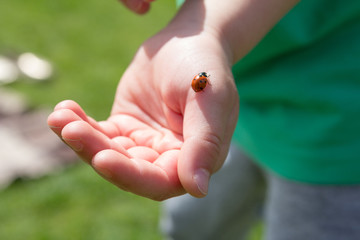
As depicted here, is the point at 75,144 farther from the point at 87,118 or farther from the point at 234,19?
the point at 234,19

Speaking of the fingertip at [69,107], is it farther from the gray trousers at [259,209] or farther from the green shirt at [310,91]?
the gray trousers at [259,209]

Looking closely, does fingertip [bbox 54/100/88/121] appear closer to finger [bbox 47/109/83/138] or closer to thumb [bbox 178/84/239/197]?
finger [bbox 47/109/83/138]

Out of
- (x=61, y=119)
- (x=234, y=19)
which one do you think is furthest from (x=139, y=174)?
(x=234, y=19)

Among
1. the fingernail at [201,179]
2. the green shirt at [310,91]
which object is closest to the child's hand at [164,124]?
the fingernail at [201,179]

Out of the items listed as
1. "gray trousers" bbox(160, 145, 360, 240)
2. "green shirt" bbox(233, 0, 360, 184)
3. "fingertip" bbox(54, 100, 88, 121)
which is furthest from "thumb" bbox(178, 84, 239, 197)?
"gray trousers" bbox(160, 145, 360, 240)

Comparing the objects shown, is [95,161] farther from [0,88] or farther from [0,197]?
[0,88]
